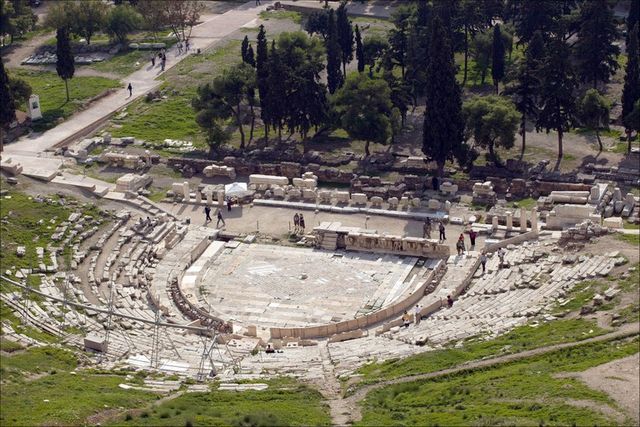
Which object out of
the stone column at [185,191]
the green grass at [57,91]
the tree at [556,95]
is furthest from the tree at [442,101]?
the green grass at [57,91]

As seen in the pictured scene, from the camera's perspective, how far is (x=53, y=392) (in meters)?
68.9

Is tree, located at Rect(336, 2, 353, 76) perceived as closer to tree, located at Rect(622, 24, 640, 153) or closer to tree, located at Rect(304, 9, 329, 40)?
tree, located at Rect(304, 9, 329, 40)

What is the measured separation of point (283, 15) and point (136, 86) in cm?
2740

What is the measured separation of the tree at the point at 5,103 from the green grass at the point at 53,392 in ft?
133

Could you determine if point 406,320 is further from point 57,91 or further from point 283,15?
point 283,15

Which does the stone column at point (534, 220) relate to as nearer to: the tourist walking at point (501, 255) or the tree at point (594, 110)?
the tourist walking at point (501, 255)

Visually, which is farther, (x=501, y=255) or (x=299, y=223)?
(x=299, y=223)

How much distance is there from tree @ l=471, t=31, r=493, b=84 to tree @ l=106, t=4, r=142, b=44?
116 feet

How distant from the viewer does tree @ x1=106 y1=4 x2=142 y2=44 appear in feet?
465

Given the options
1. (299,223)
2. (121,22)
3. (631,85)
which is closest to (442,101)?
(299,223)

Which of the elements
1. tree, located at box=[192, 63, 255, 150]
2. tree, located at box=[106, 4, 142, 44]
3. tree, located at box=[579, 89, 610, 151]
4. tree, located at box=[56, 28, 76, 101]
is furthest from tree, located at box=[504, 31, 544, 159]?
tree, located at box=[106, 4, 142, 44]

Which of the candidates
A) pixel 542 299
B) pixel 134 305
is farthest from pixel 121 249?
pixel 542 299

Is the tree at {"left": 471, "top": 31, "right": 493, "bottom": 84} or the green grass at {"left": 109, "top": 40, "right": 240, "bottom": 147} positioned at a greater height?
the tree at {"left": 471, "top": 31, "right": 493, "bottom": 84}

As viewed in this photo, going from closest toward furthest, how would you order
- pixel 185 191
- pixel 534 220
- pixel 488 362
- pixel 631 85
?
pixel 488 362 < pixel 534 220 < pixel 185 191 < pixel 631 85
